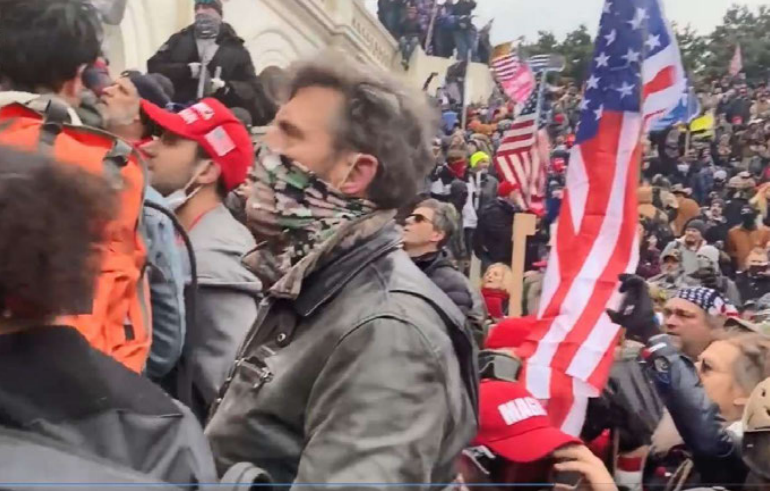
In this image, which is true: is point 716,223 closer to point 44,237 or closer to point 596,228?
point 596,228

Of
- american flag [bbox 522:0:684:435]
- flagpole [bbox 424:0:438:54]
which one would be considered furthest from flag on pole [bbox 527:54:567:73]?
flagpole [bbox 424:0:438:54]

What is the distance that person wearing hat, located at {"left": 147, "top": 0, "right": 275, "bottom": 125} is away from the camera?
8.42 meters

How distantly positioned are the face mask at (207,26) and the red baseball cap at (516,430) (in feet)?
21.5

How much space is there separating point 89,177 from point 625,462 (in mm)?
2420

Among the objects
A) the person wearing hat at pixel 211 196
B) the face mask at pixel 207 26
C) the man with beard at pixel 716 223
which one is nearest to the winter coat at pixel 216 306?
the person wearing hat at pixel 211 196

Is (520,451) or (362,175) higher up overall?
(362,175)

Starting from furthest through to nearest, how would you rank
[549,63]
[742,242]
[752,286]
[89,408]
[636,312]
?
1. [742,242]
2. [549,63]
3. [752,286]
4. [636,312]
5. [89,408]

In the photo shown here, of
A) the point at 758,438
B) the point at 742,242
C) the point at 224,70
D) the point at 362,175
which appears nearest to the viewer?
the point at 362,175

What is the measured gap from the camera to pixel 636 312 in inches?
145

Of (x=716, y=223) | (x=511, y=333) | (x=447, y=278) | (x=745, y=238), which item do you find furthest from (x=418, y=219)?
(x=716, y=223)

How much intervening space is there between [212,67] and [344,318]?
7.09 metres

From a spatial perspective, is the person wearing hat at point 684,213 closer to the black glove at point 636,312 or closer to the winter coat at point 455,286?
the winter coat at point 455,286

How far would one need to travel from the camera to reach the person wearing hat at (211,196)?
10.2ft

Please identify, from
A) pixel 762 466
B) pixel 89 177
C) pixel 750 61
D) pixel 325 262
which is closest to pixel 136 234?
pixel 325 262
